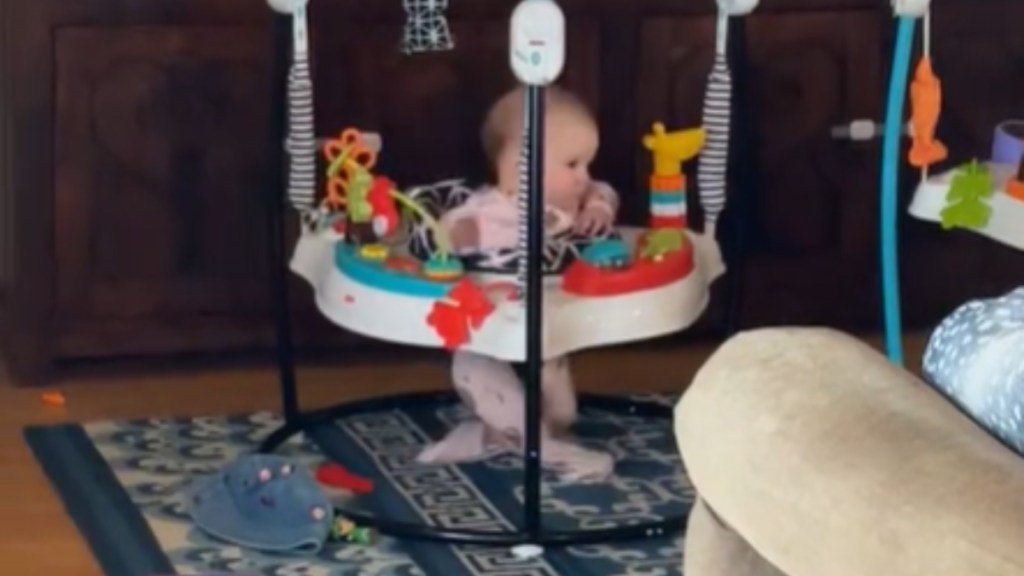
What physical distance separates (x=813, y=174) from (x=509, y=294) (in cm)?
99

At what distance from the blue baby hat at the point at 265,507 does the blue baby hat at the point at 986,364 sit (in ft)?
3.55

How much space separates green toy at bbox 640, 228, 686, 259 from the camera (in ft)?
8.37

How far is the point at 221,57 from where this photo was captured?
3.01m

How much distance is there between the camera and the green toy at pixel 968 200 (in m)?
2.42

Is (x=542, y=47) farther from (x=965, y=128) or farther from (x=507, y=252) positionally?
(x=965, y=128)

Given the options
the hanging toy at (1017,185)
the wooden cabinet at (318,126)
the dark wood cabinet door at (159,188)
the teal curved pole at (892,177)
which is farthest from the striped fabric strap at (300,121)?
the hanging toy at (1017,185)

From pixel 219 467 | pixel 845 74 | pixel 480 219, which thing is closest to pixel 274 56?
pixel 480 219

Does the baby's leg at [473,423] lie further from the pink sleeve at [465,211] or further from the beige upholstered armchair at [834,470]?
the beige upholstered armchair at [834,470]

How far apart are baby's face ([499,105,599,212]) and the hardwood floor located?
57 cm

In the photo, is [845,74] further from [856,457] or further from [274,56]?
[856,457]

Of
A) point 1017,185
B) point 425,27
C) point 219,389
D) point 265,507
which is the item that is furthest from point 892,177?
point 219,389

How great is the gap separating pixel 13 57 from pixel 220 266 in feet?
1.44

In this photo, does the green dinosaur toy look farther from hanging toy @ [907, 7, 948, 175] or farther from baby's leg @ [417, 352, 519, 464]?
hanging toy @ [907, 7, 948, 175]

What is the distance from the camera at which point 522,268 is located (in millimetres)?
2393
